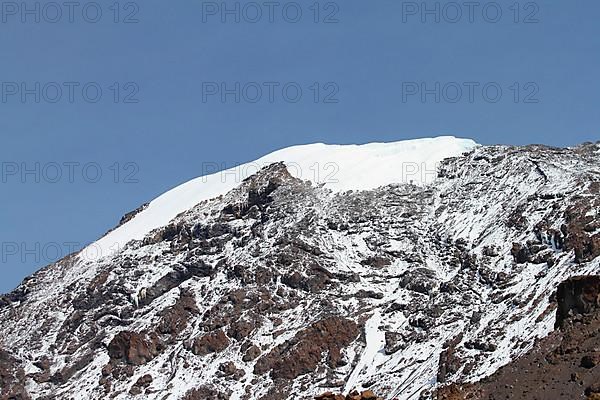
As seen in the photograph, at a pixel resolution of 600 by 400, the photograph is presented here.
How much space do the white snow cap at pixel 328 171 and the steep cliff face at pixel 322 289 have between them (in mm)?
2265

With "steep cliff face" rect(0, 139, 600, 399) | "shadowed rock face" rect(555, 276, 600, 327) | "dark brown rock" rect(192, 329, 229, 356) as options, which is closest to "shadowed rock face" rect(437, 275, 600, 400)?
"shadowed rock face" rect(555, 276, 600, 327)

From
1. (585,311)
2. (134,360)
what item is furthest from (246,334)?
(585,311)

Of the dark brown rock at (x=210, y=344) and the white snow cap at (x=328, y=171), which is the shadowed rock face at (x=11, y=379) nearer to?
the dark brown rock at (x=210, y=344)

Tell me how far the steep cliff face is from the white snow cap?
226cm

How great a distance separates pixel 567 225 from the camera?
102 meters

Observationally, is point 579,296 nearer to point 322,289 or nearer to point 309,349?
point 309,349

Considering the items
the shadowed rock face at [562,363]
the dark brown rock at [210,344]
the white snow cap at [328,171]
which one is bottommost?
the shadowed rock face at [562,363]

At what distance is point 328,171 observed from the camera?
448 feet

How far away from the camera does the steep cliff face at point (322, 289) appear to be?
9669cm

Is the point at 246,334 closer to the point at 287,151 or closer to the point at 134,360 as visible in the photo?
the point at 134,360

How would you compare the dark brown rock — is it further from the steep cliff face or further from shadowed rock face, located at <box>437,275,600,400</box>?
shadowed rock face, located at <box>437,275,600,400</box>

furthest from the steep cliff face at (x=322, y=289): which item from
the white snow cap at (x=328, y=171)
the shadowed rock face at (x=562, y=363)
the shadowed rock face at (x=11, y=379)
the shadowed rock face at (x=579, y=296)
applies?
the shadowed rock face at (x=579, y=296)

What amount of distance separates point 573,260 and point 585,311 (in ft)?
67.7

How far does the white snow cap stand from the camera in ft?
435
